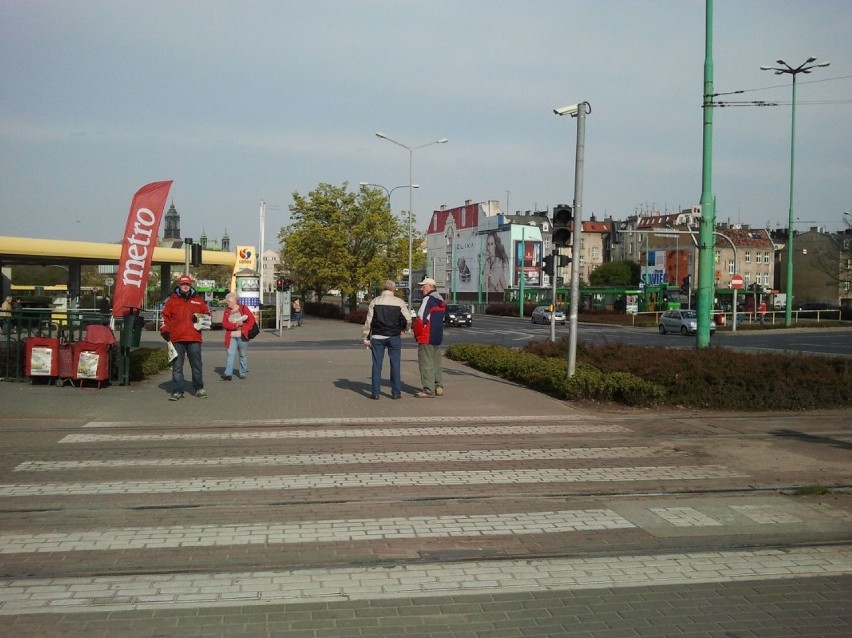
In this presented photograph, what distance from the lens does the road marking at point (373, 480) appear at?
730 cm

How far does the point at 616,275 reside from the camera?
338 ft

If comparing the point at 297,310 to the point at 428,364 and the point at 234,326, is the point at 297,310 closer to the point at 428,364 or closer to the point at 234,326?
the point at 234,326

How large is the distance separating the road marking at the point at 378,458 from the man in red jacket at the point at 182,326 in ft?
14.5

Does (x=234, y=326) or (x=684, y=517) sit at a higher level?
(x=234, y=326)

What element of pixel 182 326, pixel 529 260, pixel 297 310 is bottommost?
pixel 297 310

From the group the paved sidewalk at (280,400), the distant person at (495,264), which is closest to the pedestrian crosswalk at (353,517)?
the paved sidewalk at (280,400)

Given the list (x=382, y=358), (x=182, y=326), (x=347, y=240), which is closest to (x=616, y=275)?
(x=347, y=240)

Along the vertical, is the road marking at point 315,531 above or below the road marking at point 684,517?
below

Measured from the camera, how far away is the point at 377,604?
15.7 feet

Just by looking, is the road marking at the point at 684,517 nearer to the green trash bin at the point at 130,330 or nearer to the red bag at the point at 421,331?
the red bag at the point at 421,331

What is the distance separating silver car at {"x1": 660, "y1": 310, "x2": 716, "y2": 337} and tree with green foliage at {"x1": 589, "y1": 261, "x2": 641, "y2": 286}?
5351cm

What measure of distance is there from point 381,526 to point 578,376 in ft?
25.0

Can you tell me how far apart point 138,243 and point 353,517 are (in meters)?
10.2

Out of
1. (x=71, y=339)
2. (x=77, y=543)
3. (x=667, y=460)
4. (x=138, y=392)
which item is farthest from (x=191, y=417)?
(x=667, y=460)
